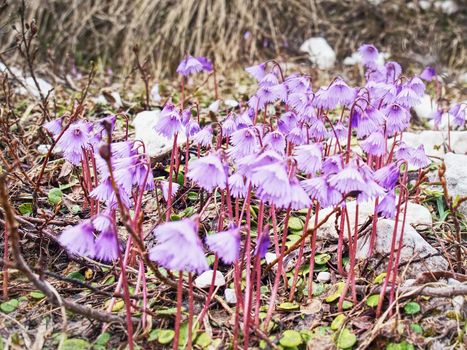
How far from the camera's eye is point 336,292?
195cm

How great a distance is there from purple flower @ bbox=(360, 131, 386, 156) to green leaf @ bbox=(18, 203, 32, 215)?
1.51 metres

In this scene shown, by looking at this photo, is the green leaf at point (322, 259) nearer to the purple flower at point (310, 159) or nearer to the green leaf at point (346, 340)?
the green leaf at point (346, 340)

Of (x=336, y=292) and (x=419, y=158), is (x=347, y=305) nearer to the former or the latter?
(x=336, y=292)

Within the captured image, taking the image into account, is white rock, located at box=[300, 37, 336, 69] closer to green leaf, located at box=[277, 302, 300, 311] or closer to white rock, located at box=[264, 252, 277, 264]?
white rock, located at box=[264, 252, 277, 264]

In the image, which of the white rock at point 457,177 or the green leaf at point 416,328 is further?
the white rock at point 457,177

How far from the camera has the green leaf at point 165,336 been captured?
168 cm

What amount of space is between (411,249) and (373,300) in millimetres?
309

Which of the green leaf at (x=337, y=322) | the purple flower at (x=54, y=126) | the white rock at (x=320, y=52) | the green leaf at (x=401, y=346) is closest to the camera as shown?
the green leaf at (x=401, y=346)

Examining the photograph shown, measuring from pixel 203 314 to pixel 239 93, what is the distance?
276cm

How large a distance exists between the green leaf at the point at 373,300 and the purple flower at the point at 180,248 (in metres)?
0.76

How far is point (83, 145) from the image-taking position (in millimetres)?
2154

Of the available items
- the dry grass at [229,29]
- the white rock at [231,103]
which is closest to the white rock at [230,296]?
the white rock at [231,103]

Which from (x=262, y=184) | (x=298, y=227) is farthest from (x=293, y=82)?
(x=262, y=184)

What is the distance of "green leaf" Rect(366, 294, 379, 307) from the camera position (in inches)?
71.9
